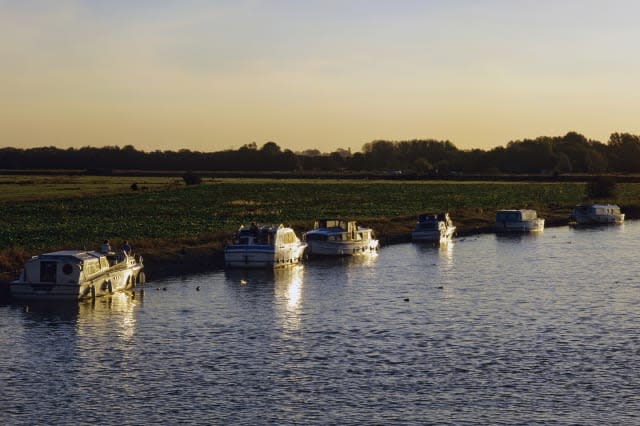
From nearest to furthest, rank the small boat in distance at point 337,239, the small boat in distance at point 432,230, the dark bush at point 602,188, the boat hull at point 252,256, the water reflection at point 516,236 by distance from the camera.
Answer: the boat hull at point 252,256, the small boat in distance at point 337,239, the small boat in distance at point 432,230, the water reflection at point 516,236, the dark bush at point 602,188

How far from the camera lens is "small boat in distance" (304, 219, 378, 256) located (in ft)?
290

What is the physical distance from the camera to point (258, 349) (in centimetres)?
4675

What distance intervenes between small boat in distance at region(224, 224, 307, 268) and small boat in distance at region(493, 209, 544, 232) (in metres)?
48.3

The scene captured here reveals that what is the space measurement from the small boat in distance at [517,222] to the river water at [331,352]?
4746cm

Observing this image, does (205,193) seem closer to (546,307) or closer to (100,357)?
(546,307)

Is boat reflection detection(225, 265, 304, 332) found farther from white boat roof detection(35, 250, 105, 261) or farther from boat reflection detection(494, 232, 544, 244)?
boat reflection detection(494, 232, 544, 244)

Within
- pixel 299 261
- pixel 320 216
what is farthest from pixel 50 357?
pixel 320 216

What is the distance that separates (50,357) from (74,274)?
14404mm

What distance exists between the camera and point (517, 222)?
4808 inches

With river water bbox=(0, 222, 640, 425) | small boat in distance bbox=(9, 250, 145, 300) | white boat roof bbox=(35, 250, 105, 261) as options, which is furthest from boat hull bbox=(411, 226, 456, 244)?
small boat in distance bbox=(9, 250, 145, 300)

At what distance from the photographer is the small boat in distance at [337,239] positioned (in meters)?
88.3

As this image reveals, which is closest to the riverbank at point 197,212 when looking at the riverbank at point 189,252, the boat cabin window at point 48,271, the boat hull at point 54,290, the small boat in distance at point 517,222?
the riverbank at point 189,252

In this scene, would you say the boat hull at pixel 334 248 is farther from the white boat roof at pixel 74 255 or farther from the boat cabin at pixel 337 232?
the white boat roof at pixel 74 255

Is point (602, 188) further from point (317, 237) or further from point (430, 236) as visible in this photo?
point (317, 237)
